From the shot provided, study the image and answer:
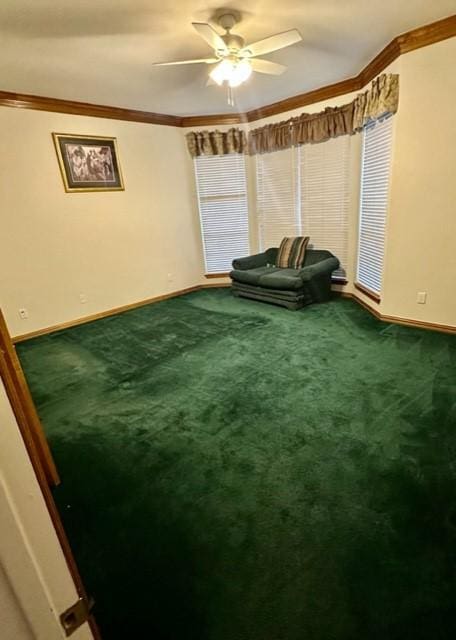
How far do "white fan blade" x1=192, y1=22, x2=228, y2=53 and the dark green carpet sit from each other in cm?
246

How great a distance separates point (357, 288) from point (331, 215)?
3.61 ft

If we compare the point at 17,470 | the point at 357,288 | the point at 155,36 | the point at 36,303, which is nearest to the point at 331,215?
the point at 357,288

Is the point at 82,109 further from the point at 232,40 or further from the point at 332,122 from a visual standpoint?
the point at 332,122

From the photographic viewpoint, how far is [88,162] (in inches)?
164

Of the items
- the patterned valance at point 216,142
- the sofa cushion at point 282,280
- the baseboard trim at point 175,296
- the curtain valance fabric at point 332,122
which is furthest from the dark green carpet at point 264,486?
the patterned valance at point 216,142

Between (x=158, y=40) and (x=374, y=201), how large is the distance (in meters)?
2.70

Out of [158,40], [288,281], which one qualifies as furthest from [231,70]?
[288,281]

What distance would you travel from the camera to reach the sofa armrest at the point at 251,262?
486 centimetres

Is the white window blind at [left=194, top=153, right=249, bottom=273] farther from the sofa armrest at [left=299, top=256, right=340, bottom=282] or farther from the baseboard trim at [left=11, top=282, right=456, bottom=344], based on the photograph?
the sofa armrest at [left=299, top=256, right=340, bottom=282]

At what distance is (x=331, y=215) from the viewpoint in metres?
4.56

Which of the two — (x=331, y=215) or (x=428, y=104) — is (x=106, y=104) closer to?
(x=331, y=215)

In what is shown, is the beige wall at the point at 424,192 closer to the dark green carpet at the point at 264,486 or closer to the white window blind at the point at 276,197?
the dark green carpet at the point at 264,486

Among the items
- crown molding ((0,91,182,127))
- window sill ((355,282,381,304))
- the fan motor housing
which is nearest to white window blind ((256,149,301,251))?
window sill ((355,282,381,304))

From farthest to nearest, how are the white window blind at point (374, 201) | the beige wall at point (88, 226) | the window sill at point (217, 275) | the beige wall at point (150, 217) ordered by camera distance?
the window sill at point (217, 275)
the beige wall at point (88, 226)
the white window blind at point (374, 201)
the beige wall at point (150, 217)
